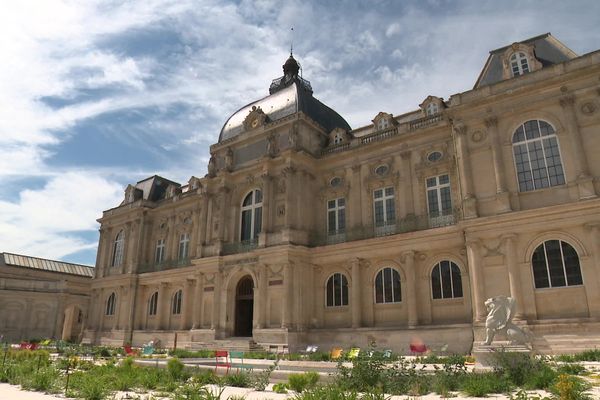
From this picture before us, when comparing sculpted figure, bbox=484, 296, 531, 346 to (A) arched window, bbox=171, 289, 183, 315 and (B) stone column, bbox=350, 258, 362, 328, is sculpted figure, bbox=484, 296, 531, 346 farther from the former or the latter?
(A) arched window, bbox=171, 289, 183, 315

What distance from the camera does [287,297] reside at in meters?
25.5

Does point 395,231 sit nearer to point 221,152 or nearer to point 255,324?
point 255,324

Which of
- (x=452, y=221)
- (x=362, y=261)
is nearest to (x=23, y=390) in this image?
(x=362, y=261)

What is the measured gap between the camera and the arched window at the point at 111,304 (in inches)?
1602

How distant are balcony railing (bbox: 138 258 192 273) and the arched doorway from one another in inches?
283

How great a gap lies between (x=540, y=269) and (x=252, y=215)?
58.4 ft

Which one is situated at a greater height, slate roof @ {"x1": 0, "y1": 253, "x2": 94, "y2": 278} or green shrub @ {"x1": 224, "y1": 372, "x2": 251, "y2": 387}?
slate roof @ {"x1": 0, "y1": 253, "x2": 94, "y2": 278}

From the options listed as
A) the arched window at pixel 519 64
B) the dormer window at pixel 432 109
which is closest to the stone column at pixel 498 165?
the arched window at pixel 519 64

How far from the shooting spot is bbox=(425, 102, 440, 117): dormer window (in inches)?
1038

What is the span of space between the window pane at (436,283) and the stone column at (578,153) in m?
7.48

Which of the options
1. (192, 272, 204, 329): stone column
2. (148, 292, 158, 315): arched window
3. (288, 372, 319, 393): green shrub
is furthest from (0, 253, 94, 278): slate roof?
(288, 372, 319, 393): green shrub

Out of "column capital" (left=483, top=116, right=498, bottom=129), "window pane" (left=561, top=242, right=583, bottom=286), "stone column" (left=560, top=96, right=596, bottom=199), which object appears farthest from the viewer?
"column capital" (left=483, top=116, right=498, bottom=129)

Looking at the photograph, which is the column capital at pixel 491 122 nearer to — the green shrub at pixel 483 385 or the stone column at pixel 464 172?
the stone column at pixel 464 172

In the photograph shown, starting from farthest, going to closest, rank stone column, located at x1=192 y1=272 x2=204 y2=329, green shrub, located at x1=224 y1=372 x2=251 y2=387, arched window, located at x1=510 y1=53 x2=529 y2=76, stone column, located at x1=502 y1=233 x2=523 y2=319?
stone column, located at x1=192 y1=272 x2=204 y2=329
arched window, located at x1=510 y1=53 x2=529 y2=76
stone column, located at x1=502 y1=233 x2=523 y2=319
green shrub, located at x1=224 y1=372 x2=251 y2=387
